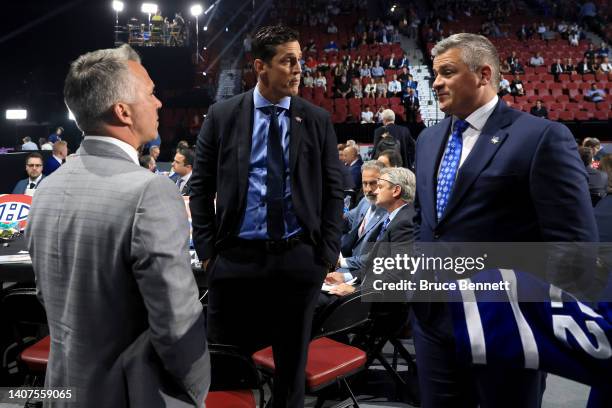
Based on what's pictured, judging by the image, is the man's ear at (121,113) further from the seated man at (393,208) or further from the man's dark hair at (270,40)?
the seated man at (393,208)

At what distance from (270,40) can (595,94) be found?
1427 centimetres

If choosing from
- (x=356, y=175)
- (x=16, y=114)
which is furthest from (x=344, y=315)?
(x=16, y=114)

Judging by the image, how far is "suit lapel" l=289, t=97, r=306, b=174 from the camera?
6.50 ft

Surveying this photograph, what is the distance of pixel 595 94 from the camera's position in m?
13.8

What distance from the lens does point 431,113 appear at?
45.2 ft

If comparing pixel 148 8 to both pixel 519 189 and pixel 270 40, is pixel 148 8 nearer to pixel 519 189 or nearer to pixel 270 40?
pixel 270 40

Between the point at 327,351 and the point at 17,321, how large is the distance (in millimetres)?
1526

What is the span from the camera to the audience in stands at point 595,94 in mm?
13756

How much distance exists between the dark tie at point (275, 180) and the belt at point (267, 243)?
0.02 metres

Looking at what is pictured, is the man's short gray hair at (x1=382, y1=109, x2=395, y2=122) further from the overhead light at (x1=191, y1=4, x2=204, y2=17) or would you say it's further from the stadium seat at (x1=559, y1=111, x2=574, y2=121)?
the overhead light at (x1=191, y1=4, x2=204, y2=17)

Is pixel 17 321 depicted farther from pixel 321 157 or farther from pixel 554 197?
pixel 554 197

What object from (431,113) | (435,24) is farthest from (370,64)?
(435,24)

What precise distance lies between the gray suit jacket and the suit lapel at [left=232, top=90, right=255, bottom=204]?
0.75 m

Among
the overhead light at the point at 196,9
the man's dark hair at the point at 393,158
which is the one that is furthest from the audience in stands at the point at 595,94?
the overhead light at the point at 196,9
